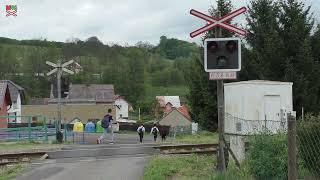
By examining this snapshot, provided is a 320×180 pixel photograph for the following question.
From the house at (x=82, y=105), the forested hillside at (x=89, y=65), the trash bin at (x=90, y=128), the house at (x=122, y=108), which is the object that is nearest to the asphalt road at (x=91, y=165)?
the trash bin at (x=90, y=128)

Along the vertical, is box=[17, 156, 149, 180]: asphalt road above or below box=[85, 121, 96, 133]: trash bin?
below

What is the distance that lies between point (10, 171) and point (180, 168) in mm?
4591

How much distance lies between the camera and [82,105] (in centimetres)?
9212

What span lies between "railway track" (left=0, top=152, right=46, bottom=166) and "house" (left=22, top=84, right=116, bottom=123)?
6108 centimetres

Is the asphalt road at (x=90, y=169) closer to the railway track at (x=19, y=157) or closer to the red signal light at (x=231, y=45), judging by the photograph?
the railway track at (x=19, y=157)

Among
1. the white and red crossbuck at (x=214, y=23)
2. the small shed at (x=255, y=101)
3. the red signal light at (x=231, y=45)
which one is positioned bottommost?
the small shed at (x=255, y=101)

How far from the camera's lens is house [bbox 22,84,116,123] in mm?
88594

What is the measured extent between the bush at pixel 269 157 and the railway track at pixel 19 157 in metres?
9.82

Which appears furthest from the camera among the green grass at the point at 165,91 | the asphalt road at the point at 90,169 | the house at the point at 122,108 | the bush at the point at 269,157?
the green grass at the point at 165,91

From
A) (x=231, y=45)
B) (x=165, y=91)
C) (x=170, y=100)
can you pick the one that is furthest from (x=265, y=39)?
(x=165, y=91)

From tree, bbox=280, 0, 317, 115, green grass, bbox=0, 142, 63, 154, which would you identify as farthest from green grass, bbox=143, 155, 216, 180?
tree, bbox=280, 0, 317, 115

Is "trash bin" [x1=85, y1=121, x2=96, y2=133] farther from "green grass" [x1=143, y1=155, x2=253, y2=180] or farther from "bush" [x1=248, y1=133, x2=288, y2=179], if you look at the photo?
"bush" [x1=248, y1=133, x2=288, y2=179]

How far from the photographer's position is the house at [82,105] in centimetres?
8859

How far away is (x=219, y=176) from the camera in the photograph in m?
10.2
